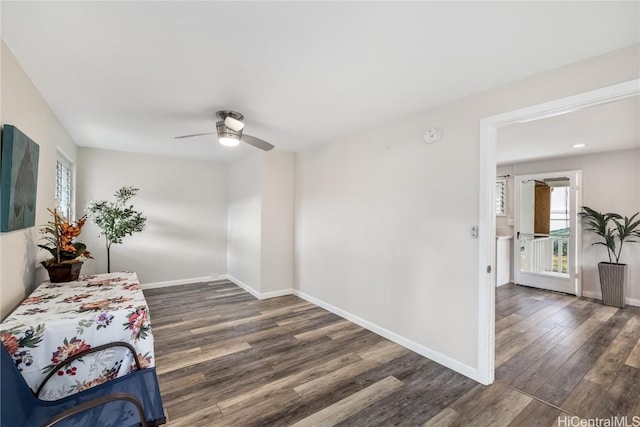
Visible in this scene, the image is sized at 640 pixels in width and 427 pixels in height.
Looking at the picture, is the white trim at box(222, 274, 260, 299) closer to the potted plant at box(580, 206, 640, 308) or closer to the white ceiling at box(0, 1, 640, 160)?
the white ceiling at box(0, 1, 640, 160)

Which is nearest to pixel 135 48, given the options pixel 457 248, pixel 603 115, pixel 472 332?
pixel 457 248

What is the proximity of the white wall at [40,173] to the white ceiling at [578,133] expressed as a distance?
Answer: 4390mm

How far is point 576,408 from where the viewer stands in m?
2.05

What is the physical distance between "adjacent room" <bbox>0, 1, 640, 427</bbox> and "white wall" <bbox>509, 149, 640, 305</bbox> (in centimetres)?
3

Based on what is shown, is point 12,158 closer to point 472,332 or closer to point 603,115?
point 472,332

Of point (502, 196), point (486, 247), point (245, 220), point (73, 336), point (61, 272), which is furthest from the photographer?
point (502, 196)

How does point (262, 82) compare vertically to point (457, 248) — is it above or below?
above

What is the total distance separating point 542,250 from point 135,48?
6.80 metres

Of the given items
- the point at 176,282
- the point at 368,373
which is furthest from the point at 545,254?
the point at 176,282

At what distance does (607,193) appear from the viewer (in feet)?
15.1

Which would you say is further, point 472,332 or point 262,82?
point 472,332

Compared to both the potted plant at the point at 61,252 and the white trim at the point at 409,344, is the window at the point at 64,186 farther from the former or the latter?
the white trim at the point at 409,344

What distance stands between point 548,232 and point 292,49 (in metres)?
5.94

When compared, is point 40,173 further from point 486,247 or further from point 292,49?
point 486,247
